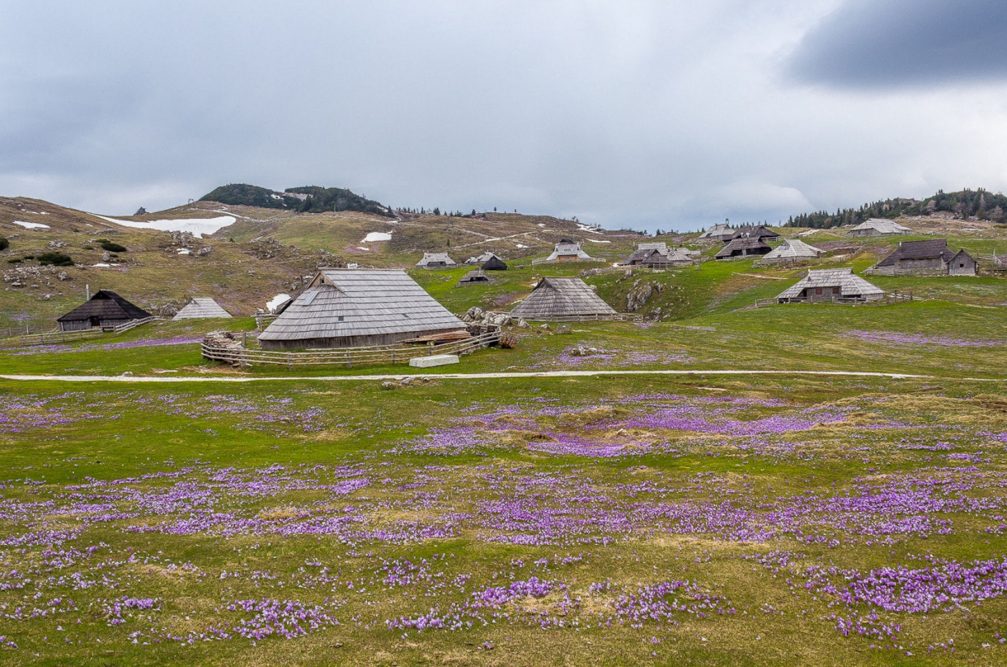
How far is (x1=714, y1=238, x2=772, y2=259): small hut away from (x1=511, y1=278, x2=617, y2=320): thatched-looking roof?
7799 centimetres

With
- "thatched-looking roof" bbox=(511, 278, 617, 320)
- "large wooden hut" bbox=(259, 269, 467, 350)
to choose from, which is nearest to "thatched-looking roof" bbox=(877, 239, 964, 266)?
"thatched-looking roof" bbox=(511, 278, 617, 320)

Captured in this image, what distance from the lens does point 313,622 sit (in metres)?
11.0

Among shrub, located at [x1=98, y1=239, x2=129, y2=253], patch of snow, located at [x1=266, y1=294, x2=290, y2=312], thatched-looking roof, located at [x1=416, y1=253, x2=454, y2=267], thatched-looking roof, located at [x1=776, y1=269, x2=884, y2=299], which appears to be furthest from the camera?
thatched-looking roof, located at [x1=416, y1=253, x2=454, y2=267]

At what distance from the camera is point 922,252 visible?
338 feet

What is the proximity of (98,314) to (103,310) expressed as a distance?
951 millimetres

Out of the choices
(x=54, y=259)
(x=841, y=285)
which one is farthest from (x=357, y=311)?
(x=54, y=259)

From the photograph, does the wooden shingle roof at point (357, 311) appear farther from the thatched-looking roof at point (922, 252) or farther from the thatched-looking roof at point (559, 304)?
the thatched-looking roof at point (922, 252)

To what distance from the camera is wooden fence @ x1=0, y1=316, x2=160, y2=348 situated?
7538cm

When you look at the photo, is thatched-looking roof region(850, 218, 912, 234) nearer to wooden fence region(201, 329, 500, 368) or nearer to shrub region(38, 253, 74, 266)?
wooden fence region(201, 329, 500, 368)

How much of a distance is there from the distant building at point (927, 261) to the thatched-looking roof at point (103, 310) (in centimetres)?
12296

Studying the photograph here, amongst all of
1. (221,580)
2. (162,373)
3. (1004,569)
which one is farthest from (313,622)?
(162,373)

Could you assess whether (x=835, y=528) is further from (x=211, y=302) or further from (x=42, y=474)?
(x=211, y=302)

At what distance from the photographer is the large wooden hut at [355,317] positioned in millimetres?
54438

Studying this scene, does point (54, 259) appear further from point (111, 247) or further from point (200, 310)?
Answer: point (200, 310)
